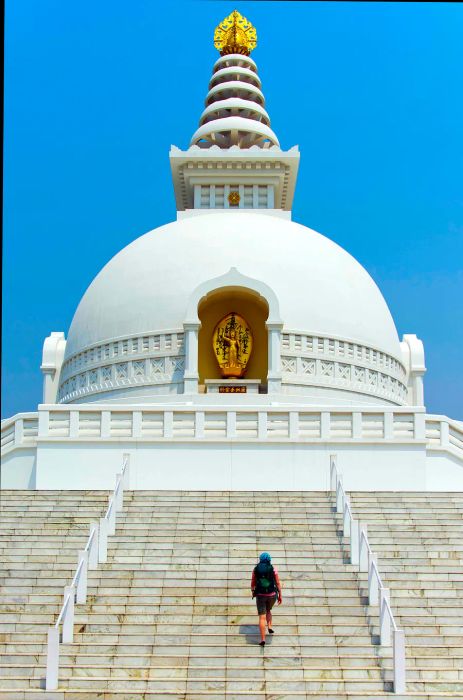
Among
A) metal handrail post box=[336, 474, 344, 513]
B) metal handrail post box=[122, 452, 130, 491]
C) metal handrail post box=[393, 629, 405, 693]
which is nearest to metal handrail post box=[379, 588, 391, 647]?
metal handrail post box=[393, 629, 405, 693]

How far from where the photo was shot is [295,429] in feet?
63.1

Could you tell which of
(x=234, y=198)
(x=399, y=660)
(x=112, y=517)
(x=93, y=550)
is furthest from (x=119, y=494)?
(x=234, y=198)

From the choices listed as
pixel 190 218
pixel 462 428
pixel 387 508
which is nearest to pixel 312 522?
pixel 387 508

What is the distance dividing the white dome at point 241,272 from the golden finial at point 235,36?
524 inches

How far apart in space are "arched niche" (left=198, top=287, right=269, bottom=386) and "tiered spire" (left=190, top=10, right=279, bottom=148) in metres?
11.1

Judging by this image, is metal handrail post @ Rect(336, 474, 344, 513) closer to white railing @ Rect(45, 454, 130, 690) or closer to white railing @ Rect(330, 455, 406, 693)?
white railing @ Rect(330, 455, 406, 693)

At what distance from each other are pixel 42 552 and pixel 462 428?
33.3 feet

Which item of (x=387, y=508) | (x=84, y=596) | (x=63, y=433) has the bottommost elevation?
(x=84, y=596)

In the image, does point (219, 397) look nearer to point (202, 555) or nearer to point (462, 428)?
point (462, 428)

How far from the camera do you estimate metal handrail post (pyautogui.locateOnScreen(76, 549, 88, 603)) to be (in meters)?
12.6

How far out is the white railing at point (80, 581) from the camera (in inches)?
420

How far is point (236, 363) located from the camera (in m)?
26.5

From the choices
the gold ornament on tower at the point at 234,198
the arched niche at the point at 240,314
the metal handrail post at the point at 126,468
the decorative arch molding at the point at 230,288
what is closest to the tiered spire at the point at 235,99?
the gold ornament on tower at the point at 234,198

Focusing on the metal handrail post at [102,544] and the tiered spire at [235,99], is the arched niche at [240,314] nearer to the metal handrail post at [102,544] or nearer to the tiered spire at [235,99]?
the tiered spire at [235,99]
